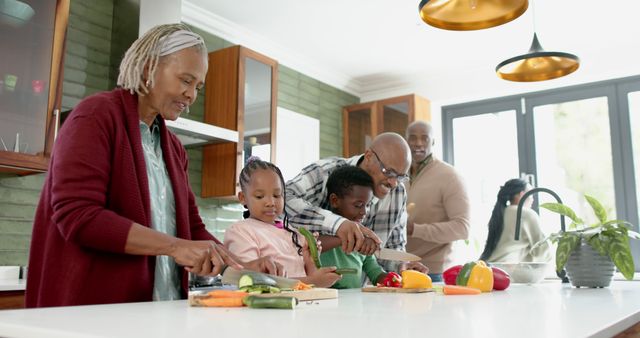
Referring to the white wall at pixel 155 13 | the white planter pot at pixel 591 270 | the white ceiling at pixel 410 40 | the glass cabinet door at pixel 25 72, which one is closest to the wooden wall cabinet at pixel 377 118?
the white ceiling at pixel 410 40

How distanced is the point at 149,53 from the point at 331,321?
2.84 ft

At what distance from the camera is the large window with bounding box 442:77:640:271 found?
4.70 meters

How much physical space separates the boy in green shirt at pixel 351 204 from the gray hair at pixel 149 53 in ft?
2.48

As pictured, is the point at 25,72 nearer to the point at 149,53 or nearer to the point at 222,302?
the point at 149,53

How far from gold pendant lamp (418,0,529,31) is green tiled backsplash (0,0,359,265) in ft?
6.76

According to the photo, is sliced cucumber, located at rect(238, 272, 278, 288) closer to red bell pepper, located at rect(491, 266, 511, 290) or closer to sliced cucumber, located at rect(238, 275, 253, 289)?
sliced cucumber, located at rect(238, 275, 253, 289)

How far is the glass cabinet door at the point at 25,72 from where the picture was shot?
2672 mm

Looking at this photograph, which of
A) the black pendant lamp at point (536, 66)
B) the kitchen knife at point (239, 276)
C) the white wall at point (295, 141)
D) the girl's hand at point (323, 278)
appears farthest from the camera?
the white wall at point (295, 141)

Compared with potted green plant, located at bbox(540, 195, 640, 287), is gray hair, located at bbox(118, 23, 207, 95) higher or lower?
higher

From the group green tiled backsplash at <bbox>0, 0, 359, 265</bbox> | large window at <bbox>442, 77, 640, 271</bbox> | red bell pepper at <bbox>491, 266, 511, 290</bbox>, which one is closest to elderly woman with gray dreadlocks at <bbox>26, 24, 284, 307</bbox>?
red bell pepper at <bbox>491, 266, 511, 290</bbox>

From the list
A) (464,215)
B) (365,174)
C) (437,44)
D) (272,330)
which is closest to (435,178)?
(464,215)

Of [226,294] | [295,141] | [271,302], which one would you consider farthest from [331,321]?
[295,141]

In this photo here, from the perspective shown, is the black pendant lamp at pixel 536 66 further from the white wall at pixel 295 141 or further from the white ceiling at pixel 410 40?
the white wall at pixel 295 141

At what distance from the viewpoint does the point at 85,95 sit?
3.32 meters
